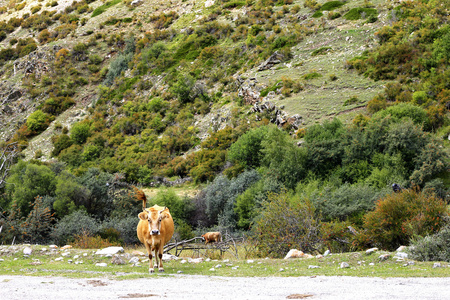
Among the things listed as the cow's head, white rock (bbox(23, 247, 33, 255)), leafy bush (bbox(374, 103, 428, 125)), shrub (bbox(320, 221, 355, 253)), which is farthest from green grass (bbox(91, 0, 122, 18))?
the cow's head

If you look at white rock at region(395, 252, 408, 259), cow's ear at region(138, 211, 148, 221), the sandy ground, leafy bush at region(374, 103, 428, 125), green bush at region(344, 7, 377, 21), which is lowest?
white rock at region(395, 252, 408, 259)

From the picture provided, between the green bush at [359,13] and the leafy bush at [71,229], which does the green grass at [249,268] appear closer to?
the leafy bush at [71,229]

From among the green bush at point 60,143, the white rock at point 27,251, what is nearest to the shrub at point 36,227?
the white rock at point 27,251

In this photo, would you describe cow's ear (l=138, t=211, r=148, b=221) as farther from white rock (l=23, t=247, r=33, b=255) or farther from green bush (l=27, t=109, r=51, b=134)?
green bush (l=27, t=109, r=51, b=134)

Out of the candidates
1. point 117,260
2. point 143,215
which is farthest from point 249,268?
point 117,260

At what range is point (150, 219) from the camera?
8.23m

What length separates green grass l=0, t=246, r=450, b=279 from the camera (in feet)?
25.9

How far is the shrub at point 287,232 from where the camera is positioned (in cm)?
1262

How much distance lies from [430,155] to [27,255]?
19642 mm

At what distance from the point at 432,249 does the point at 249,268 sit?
15.0 feet

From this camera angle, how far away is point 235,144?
104 feet

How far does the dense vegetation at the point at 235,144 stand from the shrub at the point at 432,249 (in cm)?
152

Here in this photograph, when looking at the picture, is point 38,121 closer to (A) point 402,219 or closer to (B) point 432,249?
(A) point 402,219

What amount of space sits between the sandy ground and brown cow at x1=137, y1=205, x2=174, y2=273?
83cm
